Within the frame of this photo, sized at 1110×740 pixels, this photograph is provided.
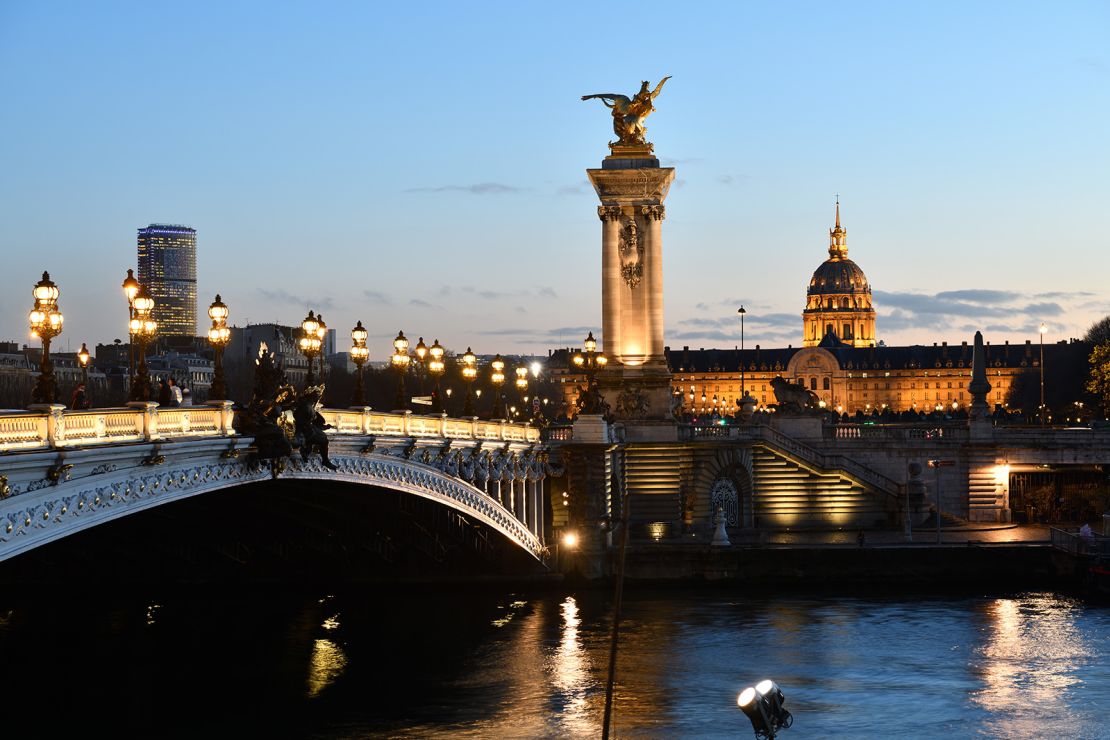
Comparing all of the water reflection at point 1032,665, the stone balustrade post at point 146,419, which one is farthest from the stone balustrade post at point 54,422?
the water reflection at point 1032,665

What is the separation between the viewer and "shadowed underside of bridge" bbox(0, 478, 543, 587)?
51156 mm

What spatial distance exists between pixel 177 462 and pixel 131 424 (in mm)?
2391

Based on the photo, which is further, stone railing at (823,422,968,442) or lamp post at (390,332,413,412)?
stone railing at (823,422,968,442)

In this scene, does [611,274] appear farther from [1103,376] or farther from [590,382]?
[1103,376]

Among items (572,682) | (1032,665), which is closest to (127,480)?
(572,682)

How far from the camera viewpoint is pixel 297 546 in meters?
59.4

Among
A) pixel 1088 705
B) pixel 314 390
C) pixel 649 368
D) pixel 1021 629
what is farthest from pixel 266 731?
pixel 649 368

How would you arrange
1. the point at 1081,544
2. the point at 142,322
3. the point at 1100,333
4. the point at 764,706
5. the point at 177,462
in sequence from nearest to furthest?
1. the point at 764,706
2. the point at 142,322
3. the point at 177,462
4. the point at 1081,544
5. the point at 1100,333

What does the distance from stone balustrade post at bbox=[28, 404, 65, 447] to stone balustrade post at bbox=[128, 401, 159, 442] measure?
3181 millimetres

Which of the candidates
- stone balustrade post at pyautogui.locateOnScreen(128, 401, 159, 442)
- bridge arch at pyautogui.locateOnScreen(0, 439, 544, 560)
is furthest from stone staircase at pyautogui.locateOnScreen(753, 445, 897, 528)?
stone balustrade post at pyautogui.locateOnScreen(128, 401, 159, 442)

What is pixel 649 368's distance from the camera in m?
78.8

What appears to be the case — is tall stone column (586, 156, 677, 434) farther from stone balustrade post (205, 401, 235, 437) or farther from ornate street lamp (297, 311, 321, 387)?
stone balustrade post (205, 401, 235, 437)

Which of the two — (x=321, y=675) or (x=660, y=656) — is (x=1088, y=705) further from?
(x=321, y=675)

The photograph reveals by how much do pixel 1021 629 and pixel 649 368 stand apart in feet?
89.7
